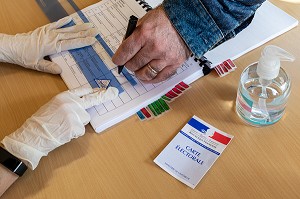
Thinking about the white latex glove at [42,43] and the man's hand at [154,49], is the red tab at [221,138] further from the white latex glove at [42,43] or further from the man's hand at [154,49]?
the white latex glove at [42,43]

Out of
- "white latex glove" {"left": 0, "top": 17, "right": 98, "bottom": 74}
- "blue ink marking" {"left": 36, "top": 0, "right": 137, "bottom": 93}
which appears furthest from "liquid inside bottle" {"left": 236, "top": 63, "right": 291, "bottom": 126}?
"white latex glove" {"left": 0, "top": 17, "right": 98, "bottom": 74}

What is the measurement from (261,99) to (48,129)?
430 millimetres

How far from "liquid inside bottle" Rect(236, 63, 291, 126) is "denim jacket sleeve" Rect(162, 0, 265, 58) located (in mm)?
106

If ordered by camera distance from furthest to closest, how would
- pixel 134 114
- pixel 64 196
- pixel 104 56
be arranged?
pixel 104 56 < pixel 134 114 < pixel 64 196

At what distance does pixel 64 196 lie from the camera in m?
0.66

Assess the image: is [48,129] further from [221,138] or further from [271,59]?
[271,59]

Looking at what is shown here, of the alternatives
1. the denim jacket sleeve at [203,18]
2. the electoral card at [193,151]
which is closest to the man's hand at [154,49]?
the denim jacket sleeve at [203,18]

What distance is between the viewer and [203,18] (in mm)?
717

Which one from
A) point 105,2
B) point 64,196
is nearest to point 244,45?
point 105,2

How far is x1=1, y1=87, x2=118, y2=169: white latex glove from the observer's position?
0.68 m

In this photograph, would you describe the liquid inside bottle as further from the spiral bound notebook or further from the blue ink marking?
the blue ink marking

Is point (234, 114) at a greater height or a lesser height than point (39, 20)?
lesser

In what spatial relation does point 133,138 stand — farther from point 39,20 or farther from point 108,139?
point 39,20

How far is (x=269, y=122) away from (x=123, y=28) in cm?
44
